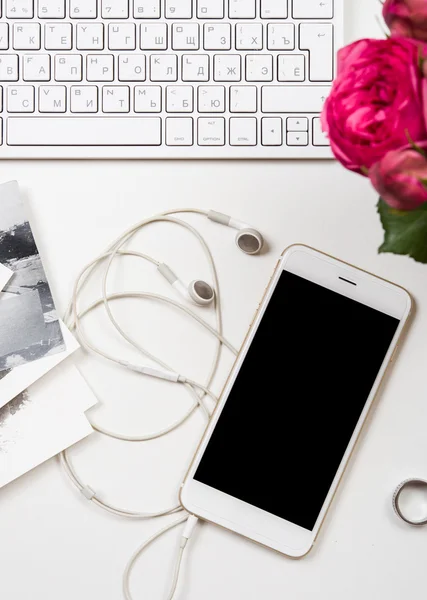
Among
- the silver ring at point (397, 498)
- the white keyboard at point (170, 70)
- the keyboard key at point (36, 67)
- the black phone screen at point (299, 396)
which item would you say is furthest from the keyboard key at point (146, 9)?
the silver ring at point (397, 498)

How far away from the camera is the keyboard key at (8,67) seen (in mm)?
602

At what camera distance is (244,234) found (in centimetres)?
61

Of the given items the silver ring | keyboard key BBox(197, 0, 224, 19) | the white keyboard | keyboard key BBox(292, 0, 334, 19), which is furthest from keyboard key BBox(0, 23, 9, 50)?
the silver ring

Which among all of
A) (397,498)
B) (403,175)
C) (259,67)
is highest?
(259,67)

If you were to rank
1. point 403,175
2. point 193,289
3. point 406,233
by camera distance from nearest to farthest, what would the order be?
point 403,175 → point 406,233 → point 193,289

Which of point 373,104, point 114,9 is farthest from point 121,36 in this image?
point 373,104

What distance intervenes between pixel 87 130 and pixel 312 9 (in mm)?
269

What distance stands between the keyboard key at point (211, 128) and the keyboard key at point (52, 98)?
145 mm

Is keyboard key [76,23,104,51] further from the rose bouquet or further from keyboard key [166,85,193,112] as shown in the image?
the rose bouquet

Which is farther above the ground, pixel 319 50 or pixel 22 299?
pixel 319 50

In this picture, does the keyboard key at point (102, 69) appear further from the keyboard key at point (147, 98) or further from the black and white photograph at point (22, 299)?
the black and white photograph at point (22, 299)

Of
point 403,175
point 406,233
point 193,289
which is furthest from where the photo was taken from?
point 193,289

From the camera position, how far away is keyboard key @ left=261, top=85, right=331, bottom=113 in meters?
0.60

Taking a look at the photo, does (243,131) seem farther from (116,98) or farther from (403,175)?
(403,175)
